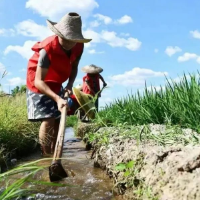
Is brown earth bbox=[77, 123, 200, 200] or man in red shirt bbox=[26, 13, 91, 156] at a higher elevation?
man in red shirt bbox=[26, 13, 91, 156]

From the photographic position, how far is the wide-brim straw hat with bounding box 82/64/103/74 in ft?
29.9

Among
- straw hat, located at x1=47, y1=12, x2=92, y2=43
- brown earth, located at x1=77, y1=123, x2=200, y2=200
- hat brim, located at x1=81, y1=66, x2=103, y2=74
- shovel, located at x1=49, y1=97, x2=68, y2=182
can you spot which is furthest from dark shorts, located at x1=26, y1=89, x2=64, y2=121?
hat brim, located at x1=81, y1=66, x2=103, y2=74

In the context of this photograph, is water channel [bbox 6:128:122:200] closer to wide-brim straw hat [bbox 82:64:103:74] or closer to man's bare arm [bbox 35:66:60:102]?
man's bare arm [bbox 35:66:60:102]

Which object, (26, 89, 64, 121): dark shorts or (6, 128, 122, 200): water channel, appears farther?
(26, 89, 64, 121): dark shorts

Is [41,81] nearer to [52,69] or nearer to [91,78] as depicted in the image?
[52,69]

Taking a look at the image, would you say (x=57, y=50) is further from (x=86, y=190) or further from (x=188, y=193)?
(x=188, y=193)

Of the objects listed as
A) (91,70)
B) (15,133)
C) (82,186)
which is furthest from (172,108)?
(91,70)

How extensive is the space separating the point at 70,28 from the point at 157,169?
2.26m

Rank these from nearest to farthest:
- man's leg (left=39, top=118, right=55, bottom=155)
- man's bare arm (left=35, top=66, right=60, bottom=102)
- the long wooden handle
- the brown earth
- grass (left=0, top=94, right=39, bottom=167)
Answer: the brown earth
the long wooden handle
man's bare arm (left=35, top=66, right=60, bottom=102)
man's leg (left=39, top=118, right=55, bottom=155)
grass (left=0, top=94, right=39, bottom=167)

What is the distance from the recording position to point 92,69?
9.17m

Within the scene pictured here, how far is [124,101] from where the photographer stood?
209 inches

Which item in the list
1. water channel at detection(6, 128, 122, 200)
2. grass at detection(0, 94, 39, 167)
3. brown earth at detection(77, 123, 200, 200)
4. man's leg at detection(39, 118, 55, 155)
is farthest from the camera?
grass at detection(0, 94, 39, 167)

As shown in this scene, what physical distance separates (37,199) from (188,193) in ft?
4.20

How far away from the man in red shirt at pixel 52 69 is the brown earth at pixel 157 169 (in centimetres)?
143
